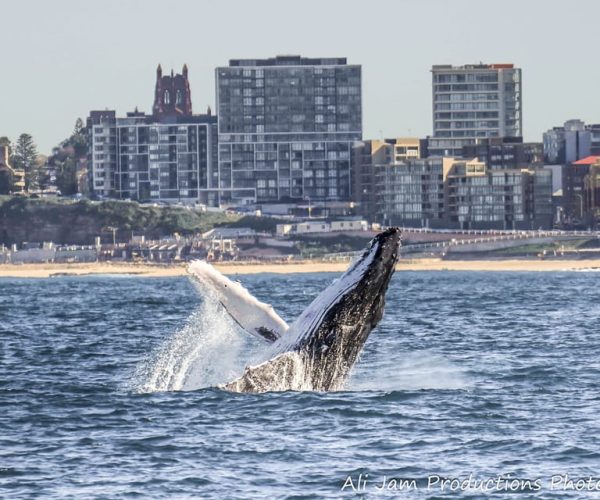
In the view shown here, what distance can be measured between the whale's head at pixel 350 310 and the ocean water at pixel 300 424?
181cm

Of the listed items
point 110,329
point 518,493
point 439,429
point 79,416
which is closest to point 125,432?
point 79,416

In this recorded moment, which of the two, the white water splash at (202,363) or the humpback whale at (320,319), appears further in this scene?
the white water splash at (202,363)

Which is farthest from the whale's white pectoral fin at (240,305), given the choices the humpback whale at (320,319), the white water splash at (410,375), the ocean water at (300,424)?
the white water splash at (410,375)

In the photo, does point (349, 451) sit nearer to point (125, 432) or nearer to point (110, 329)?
point (125, 432)

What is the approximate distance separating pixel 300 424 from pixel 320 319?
3.56m

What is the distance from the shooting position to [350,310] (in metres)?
26.9

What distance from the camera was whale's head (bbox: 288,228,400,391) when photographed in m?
26.2

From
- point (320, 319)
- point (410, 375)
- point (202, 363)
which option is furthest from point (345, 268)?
point (320, 319)

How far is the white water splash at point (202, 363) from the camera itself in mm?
33112

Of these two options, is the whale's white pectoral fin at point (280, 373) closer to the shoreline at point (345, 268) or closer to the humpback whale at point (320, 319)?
the humpback whale at point (320, 319)

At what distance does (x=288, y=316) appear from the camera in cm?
7150

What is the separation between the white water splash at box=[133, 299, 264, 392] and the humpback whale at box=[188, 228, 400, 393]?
1089mm

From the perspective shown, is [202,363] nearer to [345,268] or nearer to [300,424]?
[300,424]

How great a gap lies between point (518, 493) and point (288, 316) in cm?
4599
